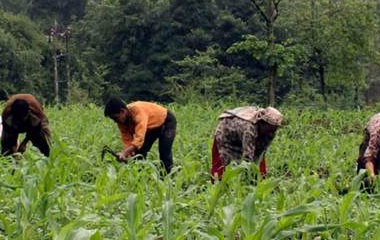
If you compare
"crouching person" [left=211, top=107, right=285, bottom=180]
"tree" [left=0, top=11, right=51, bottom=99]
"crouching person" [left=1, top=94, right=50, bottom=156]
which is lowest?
"tree" [left=0, top=11, right=51, bottom=99]

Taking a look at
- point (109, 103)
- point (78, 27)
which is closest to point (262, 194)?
point (109, 103)

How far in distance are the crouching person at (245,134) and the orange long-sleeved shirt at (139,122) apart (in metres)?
0.69

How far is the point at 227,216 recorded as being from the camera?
2.84 m

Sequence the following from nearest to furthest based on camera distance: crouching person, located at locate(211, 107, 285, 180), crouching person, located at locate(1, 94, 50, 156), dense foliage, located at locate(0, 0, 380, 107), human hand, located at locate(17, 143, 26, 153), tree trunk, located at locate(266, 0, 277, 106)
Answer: crouching person, located at locate(211, 107, 285, 180) → crouching person, located at locate(1, 94, 50, 156) → human hand, located at locate(17, 143, 26, 153) → tree trunk, located at locate(266, 0, 277, 106) → dense foliage, located at locate(0, 0, 380, 107)

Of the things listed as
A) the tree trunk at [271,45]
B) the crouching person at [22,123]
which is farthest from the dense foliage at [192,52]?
the crouching person at [22,123]

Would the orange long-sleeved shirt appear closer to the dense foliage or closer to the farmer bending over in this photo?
the farmer bending over

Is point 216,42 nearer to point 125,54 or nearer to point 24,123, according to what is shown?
point 125,54

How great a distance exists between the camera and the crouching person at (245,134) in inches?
197

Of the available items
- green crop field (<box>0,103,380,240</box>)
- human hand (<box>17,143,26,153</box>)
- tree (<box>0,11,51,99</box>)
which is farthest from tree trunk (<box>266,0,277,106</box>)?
tree (<box>0,11,51,99</box>)

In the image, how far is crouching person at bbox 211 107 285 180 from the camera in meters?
5.00

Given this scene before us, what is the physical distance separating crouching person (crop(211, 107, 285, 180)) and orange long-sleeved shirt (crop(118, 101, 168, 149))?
69cm

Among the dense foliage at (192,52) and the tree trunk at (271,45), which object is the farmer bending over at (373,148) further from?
the dense foliage at (192,52)

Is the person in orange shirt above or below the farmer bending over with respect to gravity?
below

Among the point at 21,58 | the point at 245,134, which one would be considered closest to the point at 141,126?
the point at 245,134
